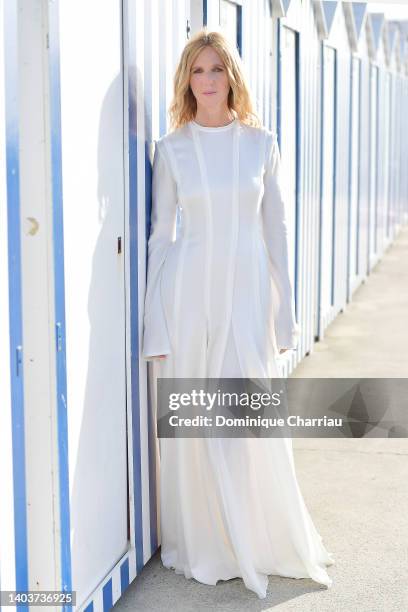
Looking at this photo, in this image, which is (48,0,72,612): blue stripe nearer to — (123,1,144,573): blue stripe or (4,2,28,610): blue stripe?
(4,2,28,610): blue stripe

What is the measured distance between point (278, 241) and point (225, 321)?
0.36m

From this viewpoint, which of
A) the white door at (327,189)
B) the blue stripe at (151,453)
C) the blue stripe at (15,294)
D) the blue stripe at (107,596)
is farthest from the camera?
the white door at (327,189)

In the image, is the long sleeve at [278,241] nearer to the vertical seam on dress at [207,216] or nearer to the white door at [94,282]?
the vertical seam on dress at [207,216]

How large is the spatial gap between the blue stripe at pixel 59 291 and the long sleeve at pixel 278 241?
102cm

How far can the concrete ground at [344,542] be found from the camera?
353 centimetres

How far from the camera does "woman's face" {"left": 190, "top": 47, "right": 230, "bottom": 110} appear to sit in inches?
141

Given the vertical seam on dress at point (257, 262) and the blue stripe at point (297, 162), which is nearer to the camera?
the vertical seam on dress at point (257, 262)

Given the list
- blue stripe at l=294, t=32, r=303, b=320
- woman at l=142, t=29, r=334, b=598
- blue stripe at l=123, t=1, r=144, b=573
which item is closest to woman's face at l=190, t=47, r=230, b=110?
woman at l=142, t=29, r=334, b=598

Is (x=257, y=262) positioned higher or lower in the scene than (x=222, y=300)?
higher

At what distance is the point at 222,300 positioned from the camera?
3609 millimetres

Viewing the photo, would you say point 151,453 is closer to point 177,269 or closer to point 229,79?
point 177,269

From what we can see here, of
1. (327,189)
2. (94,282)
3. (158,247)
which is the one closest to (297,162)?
(327,189)

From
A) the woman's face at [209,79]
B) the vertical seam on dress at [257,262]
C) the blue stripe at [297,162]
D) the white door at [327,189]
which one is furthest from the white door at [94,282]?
the white door at [327,189]

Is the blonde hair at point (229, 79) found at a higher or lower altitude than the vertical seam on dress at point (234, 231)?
higher
